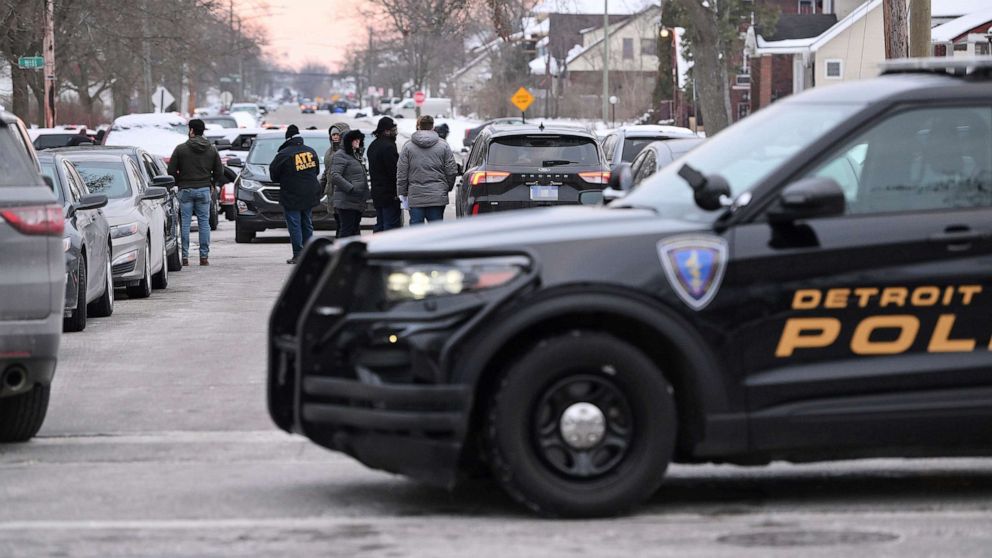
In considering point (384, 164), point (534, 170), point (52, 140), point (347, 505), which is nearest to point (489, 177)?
point (534, 170)

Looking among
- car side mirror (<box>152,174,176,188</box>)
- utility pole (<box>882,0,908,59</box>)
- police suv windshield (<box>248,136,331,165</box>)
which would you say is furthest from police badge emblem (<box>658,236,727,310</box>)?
police suv windshield (<box>248,136,331,165</box>)

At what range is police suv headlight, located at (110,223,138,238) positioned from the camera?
16125 millimetres

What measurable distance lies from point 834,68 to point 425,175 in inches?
1721

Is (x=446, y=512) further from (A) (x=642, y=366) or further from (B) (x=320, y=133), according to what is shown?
(B) (x=320, y=133)

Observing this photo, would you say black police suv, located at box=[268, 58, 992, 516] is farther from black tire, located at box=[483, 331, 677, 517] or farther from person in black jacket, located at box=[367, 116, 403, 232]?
person in black jacket, located at box=[367, 116, 403, 232]

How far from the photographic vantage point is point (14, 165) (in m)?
8.66

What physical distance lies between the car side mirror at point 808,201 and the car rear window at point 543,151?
1282 centimetres

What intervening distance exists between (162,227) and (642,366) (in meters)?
12.7

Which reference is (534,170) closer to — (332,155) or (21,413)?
(332,155)

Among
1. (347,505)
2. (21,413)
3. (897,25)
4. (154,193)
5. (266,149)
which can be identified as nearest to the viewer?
(347,505)

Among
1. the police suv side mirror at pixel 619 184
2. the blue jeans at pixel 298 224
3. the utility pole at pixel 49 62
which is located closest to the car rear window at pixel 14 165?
the police suv side mirror at pixel 619 184

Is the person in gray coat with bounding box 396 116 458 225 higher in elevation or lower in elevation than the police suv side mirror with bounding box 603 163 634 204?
lower

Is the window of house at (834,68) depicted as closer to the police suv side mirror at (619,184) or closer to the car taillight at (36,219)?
the police suv side mirror at (619,184)

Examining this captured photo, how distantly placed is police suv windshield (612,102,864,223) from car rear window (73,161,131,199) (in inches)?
429
